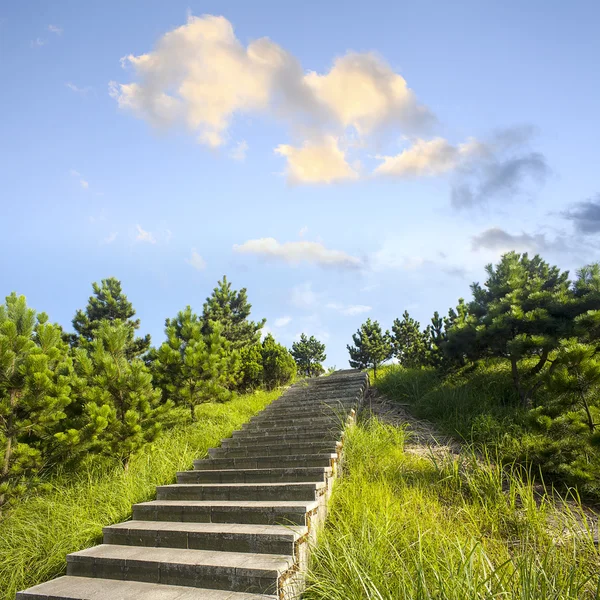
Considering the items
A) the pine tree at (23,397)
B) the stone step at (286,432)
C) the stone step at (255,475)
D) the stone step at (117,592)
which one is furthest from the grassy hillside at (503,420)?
the pine tree at (23,397)

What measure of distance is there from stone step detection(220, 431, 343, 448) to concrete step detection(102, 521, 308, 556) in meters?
2.45

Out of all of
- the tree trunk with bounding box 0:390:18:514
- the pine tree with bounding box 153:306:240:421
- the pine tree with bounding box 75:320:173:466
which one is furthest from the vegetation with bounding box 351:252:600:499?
the tree trunk with bounding box 0:390:18:514

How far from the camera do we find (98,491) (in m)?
6.45

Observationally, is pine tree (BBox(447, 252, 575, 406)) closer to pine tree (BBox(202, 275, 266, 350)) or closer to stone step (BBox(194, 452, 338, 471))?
stone step (BBox(194, 452, 338, 471))

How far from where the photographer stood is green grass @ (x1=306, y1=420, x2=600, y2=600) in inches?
110

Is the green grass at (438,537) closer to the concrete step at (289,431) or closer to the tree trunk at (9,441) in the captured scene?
the concrete step at (289,431)

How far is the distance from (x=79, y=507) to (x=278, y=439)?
309 centimetres

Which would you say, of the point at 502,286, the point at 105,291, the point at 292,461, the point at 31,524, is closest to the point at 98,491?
the point at 31,524

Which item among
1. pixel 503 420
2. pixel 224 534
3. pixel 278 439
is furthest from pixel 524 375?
pixel 224 534

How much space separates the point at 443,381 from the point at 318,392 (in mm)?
2912

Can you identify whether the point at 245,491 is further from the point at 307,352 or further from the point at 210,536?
the point at 307,352

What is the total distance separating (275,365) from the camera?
533 inches

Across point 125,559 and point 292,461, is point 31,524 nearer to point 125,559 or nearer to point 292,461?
point 125,559

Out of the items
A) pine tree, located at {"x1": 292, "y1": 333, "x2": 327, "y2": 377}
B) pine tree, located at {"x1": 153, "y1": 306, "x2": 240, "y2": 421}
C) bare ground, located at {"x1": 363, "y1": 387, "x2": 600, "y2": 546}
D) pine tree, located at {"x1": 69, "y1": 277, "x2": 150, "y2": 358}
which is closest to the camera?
bare ground, located at {"x1": 363, "y1": 387, "x2": 600, "y2": 546}
